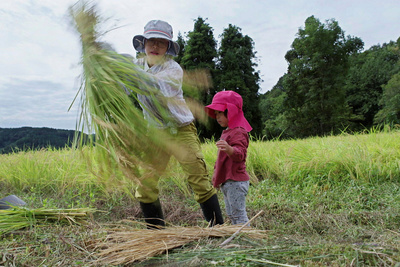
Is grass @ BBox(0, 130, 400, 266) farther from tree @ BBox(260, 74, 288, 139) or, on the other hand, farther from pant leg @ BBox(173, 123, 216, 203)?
tree @ BBox(260, 74, 288, 139)

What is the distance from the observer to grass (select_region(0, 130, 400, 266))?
4.59ft

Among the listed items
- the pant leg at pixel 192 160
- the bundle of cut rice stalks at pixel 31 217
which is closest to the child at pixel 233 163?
the pant leg at pixel 192 160

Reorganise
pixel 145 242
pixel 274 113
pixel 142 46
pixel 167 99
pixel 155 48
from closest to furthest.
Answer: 1. pixel 145 242
2. pixel 167 99
3. pixel 155 48
4. pixel 142 46
5. pixel 274 113

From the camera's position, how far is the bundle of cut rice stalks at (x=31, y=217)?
7.16ft

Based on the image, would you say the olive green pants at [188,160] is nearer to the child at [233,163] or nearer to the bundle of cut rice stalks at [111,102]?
the child at [233,163]

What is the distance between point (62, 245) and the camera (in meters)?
Answer: 1.81

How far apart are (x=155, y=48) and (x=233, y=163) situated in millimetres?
1062

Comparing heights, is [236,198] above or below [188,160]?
below

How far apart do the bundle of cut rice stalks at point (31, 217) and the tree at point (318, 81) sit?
2177 centimetres

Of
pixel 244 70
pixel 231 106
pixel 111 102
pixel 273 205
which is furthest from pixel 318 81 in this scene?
pixel 111 102

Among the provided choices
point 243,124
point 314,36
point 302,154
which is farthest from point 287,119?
point 243,124

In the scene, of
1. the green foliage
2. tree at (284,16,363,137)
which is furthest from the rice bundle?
the green foliage

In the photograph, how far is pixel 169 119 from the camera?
2238mm

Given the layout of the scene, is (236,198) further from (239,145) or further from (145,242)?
(145,242)
